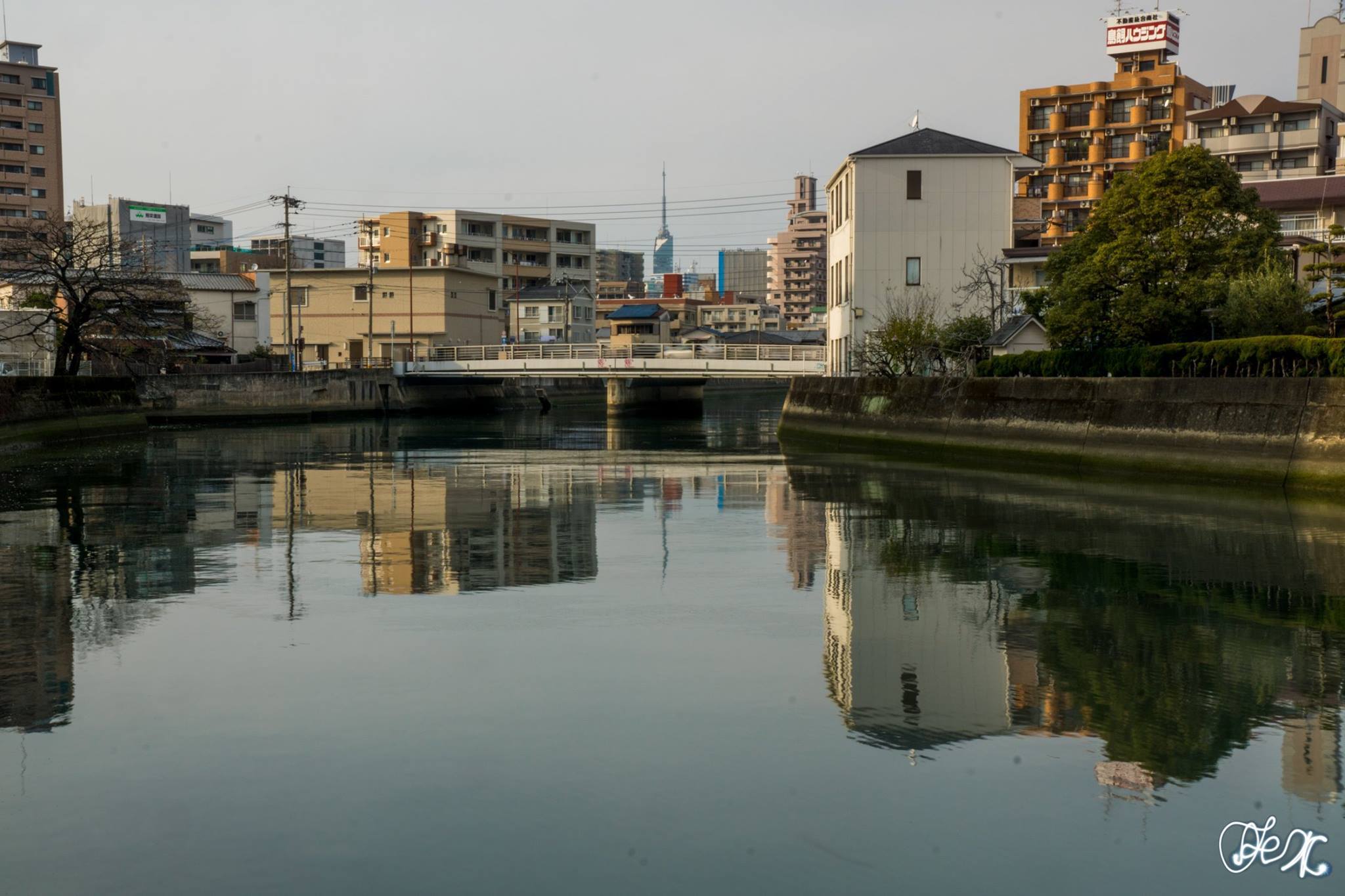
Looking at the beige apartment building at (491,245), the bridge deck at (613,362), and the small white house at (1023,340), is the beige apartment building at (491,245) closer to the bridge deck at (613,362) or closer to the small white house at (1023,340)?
the bridge deck at (613,362)

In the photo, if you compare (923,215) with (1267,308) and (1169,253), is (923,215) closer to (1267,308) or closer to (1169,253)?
(1169,253)

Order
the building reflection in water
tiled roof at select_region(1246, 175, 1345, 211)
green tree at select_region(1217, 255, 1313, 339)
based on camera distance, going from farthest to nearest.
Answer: tiled roof at select_region(1246, 175, 1345, 211), green tree at select_region(1217, 255, 1313, 339), the building reflection in water

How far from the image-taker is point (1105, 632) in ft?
39.3

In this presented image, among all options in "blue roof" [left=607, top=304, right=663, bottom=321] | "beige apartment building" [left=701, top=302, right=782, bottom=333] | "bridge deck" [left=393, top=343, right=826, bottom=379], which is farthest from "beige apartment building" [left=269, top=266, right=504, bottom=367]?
"beige apartment building" [left=701, top=302, right=782, bottom=333]

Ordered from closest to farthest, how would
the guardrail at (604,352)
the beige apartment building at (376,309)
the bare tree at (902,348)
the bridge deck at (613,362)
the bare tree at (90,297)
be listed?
the bare tree at (902,348) → the bare tree at (90,297) → the bridge deck at (613,362) → the guardrail at (604,352) → the beige apartment building at (376,309)

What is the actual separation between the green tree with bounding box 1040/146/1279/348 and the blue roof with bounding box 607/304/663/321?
63.8m

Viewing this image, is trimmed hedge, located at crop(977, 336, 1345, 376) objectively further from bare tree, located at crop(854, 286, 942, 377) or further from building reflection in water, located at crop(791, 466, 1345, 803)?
bare tree, located at crop(854, 286, 942, 377)

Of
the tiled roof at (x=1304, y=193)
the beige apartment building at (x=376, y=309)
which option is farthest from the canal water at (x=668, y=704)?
the beige apartment building at (x=376, y=309)

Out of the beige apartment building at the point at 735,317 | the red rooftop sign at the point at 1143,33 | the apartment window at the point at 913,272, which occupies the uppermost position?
the red rooftop sign at the point at 1143,33

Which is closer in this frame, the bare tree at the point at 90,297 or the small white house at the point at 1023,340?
the small white house at the point at 1023,340

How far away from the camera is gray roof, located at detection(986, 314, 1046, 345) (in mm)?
36812

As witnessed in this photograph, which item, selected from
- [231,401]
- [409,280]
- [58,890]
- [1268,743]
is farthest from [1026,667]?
[409,280]

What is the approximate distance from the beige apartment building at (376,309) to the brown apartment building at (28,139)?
29454mm

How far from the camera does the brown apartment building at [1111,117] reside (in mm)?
77812
